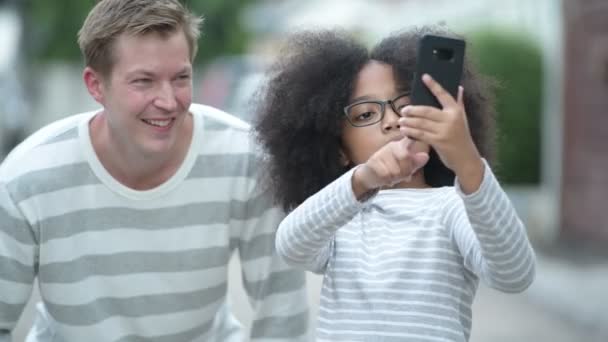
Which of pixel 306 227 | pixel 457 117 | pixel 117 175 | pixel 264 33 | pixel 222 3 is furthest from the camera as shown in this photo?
pixel 264 33

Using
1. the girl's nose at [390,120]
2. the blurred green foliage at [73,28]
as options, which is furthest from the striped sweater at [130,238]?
the blurred green foliage at [73,28]

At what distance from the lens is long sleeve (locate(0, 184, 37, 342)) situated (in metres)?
3.47

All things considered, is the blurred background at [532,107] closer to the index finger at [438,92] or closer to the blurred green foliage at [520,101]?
the blurred green foliage at [520,101]

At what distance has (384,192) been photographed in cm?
300

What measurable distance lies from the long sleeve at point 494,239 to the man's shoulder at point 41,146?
143cm

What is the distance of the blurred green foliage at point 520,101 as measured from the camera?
12938mm

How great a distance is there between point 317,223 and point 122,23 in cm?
103

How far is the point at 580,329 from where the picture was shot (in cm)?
757

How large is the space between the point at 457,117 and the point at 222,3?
1993cm

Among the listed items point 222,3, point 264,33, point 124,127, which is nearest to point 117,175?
point 124,127

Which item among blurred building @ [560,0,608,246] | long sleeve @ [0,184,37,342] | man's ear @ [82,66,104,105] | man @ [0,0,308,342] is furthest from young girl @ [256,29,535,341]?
blurred building @ [560,0,608,246]

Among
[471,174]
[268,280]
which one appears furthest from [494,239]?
[268,280]

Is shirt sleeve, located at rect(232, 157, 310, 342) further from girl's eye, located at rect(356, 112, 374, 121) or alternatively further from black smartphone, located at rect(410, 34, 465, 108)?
black smartphone, located at rect(410, 34, 465, 108)

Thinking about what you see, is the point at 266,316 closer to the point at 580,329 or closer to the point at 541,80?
the point at 580,329
